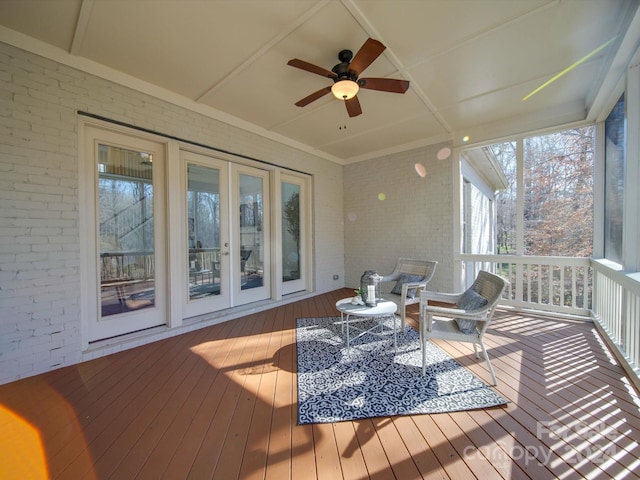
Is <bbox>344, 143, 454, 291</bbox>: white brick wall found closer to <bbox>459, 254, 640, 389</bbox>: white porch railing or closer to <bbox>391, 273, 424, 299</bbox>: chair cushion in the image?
<bbox>459, 254, 640, 389</bbox>: white porch railing

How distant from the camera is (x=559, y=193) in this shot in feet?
12.5

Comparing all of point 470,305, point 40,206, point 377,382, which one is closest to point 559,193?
point 470,305

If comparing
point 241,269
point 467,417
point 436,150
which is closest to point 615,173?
point 436,150

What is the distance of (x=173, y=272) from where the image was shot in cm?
327

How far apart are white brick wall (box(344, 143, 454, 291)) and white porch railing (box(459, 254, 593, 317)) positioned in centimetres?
73

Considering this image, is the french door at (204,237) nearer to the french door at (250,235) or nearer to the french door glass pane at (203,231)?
the french door glass pane at (203,231)

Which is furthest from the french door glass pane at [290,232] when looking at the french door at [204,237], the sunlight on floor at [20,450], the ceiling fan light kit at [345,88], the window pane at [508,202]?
the window pane at [508,202]

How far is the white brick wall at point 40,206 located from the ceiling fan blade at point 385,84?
2.61m

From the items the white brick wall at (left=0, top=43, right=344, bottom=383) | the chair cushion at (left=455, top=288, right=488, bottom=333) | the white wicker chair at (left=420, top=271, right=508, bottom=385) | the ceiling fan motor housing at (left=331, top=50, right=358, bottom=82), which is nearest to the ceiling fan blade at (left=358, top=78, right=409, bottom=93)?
the ceiling fan motor housing at (left=331, top=50, right=358, bottom=82)

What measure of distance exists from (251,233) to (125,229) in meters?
1.72

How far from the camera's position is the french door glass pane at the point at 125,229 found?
9.40 feet

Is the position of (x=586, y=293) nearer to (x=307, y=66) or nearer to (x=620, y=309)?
(x=620, y=309)

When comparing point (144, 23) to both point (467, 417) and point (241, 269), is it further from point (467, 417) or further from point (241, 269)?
point (467, 417)

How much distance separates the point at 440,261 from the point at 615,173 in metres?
2.38
